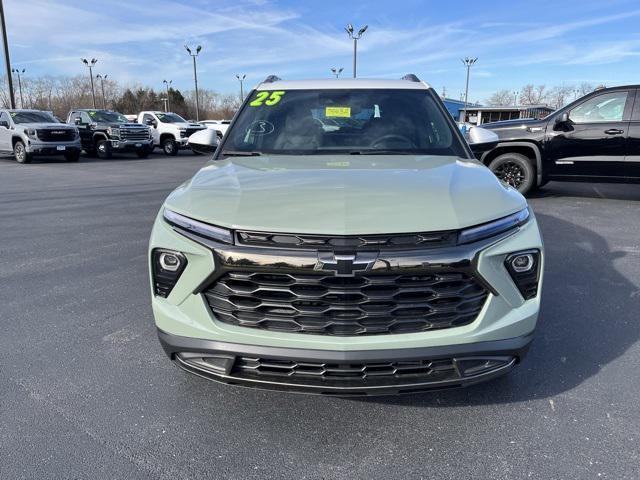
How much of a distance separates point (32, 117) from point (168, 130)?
17.3 ft

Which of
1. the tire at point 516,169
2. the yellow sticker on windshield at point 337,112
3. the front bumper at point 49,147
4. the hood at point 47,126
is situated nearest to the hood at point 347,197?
the yellow sticker on windshield at point 337,112

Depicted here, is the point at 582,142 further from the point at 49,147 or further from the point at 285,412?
the point at 49,147

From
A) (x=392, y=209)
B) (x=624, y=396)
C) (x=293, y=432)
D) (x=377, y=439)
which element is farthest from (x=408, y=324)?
(x=624, y=396)

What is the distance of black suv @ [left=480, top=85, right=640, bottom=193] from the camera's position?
786 centimetres

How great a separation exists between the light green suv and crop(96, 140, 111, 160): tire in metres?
19.0

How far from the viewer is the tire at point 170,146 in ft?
70.1

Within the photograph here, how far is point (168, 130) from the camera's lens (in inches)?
836

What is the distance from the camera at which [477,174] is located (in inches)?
107

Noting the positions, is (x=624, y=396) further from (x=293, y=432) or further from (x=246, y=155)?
(x=246, y=155)

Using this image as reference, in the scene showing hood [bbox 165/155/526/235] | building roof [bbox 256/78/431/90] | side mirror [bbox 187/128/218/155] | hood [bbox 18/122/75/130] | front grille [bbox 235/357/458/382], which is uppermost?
building roof [bbox 256/78/431/90]

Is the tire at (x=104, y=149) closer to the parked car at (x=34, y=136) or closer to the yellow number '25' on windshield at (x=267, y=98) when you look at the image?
the parked car at (x=34, y=136)

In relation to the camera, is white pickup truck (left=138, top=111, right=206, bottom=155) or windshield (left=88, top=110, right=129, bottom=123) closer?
windshield (left=88, top=110, right=129, bottom=123)

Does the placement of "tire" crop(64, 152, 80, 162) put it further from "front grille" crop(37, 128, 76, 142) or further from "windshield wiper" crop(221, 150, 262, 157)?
"windshield wiper" crop(221, 150, 262, 157)

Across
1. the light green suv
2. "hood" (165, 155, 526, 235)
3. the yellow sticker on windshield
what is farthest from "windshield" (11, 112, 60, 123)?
the light green suv
